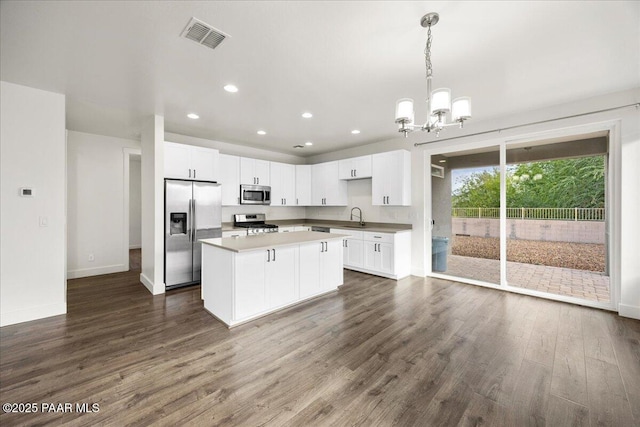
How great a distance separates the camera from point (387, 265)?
4715 millimetres

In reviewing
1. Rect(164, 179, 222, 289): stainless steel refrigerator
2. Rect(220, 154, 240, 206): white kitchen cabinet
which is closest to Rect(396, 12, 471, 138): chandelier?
Rect(164, 179, 222, 289): stainless steel refrigerator

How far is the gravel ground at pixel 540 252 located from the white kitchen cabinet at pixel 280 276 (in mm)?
3092

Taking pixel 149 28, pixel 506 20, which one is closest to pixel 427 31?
pixel 506 20

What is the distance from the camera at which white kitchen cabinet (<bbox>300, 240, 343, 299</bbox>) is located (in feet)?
11.6

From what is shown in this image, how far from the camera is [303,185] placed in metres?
6.50

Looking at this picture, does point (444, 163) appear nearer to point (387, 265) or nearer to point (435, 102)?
point (387, 265)

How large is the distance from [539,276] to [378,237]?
99.0 inches

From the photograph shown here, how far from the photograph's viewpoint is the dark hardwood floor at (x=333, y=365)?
1.67 meters

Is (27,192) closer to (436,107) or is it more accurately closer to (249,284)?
(249,284)

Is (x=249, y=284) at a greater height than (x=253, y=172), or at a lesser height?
lesser

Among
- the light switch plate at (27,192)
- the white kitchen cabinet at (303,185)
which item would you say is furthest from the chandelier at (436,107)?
the white kitchen cabinet at (303,185)

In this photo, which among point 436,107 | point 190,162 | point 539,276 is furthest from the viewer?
point 190,162

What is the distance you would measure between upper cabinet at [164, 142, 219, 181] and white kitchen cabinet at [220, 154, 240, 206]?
0.27 m

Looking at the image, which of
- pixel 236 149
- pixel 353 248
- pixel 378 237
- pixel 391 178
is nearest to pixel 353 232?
pixel 353 248
